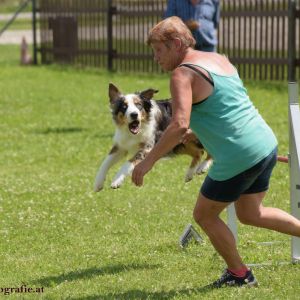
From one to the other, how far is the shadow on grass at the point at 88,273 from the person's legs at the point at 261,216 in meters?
1.08

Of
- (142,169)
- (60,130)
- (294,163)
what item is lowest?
(60,130)

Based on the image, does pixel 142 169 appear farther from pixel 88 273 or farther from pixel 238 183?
pixel 88 273

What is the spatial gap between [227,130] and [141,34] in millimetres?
16545

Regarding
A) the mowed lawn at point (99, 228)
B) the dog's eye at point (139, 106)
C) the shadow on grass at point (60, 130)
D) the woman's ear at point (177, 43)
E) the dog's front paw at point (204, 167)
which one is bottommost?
the shadow on grass at point (60, 130)

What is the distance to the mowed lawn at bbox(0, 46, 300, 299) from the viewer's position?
236 inches

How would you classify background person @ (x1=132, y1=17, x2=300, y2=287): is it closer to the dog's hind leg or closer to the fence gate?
the dog's hind leg

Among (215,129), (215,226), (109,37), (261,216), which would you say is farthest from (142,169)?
(109,37)

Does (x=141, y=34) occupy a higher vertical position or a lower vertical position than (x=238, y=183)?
lower

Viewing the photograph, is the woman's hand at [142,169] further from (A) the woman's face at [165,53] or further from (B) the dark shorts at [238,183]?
(A) the woman's face at [165,53]

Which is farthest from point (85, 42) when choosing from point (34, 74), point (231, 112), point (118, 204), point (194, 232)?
point (231, 112)

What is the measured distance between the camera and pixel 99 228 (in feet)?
26.0

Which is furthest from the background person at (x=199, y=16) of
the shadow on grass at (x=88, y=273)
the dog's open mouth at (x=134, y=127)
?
the shadow on grass at (x=88, y=273)

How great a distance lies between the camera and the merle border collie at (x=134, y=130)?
823cm

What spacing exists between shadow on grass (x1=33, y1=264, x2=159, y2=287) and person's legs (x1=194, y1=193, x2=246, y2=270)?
2.95ft
